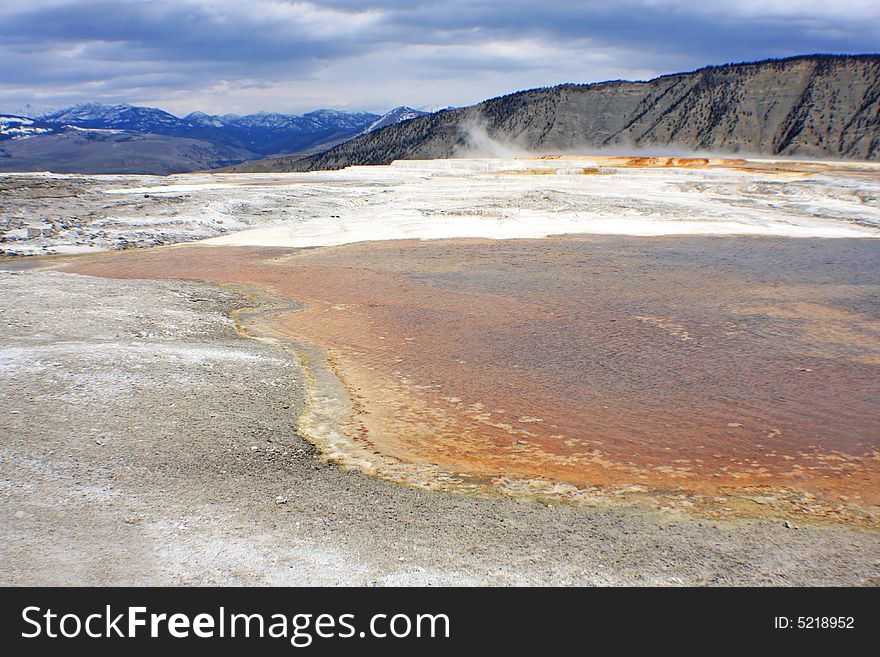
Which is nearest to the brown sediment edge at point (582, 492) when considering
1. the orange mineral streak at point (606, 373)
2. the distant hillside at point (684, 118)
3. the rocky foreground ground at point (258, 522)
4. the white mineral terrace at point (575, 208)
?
the orange mineral streak at point (606, 373)

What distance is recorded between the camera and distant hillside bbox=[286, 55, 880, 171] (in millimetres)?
60469

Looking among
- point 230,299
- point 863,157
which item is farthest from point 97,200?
point 863,157

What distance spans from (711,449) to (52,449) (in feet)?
15.6

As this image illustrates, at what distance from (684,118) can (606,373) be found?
225 ft

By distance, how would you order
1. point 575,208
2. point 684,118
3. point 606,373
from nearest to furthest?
point 606,373, point 575,208, point 684,118

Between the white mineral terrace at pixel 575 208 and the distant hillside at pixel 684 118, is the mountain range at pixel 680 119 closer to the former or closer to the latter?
the distant hillside at pixel 684 118

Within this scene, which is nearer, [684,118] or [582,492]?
[582,492]

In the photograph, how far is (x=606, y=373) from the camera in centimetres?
737

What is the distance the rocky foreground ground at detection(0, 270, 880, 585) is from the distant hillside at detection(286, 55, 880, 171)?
6148cm

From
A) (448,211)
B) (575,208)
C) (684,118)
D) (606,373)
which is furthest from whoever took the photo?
(684,118)

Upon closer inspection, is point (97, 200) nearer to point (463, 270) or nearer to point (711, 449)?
point (463, 270)

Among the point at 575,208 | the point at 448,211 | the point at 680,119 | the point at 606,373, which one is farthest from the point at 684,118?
the point at 606,373

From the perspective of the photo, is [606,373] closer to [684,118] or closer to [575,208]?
[575,208]

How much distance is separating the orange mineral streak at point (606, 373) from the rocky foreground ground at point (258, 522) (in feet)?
1.89
